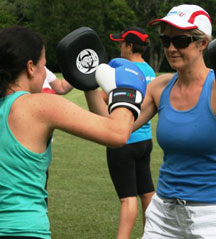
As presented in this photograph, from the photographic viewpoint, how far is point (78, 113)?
2594mm

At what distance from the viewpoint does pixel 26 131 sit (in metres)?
2.58

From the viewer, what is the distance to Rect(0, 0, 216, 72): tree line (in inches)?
2450

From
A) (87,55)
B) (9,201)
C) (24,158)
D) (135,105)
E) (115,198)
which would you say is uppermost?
(87,55)

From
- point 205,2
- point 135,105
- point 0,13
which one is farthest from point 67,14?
point 135,105

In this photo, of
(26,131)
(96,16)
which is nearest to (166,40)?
(26,131)

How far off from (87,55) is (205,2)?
62910 mm

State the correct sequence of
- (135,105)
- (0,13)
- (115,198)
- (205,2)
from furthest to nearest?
(205,2)
(0,13)
(115,198)
(135,105)

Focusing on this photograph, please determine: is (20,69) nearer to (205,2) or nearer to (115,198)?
(115,198)

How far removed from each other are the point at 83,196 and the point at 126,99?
4.60 meters

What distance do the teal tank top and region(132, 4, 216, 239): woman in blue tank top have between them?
3.17 ft

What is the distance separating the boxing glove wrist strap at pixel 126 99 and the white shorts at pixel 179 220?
76 centimetres

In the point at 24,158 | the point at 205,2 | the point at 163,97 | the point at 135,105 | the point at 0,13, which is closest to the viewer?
the point at 24,158

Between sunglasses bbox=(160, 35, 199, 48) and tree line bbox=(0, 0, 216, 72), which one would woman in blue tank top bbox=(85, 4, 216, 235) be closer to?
sunglasses bbox=(160, 35, 199, 48)

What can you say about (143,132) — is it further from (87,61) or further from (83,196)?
(83,196)
